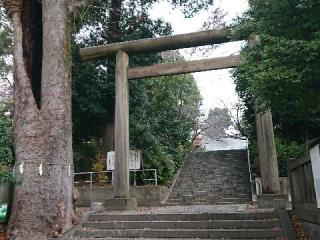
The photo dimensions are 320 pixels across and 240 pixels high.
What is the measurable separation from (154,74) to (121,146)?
7.85 feet

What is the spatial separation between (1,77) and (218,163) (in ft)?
38.1

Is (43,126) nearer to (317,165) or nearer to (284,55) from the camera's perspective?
(284,55)

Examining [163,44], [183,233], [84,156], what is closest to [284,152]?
[163,44]

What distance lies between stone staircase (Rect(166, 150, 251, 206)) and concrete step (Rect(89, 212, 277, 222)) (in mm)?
4176

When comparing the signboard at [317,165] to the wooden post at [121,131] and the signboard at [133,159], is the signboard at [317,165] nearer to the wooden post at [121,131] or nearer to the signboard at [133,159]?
the wooden post at [121,131]

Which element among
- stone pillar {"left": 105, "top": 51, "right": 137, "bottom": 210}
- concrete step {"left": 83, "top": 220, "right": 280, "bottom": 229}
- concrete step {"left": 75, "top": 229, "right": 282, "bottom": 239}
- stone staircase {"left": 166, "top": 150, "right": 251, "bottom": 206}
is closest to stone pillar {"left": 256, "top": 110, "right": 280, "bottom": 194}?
concrete step {"left": 83, "top": 220, "right": 280, "bottom": 229}

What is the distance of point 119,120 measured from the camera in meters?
10.4

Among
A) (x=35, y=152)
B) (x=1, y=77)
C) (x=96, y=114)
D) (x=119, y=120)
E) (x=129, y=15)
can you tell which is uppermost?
(x=129, y=15)

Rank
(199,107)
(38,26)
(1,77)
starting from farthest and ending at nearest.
→ (199,107), (1,77), (38,26)

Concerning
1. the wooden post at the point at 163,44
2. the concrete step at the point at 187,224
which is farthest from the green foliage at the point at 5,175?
the wooden post at the point at 163,44

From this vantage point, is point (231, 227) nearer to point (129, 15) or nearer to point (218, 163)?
point (218, 163)

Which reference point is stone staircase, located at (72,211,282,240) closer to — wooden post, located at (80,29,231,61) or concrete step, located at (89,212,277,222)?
concrete step, located at (89,212,277,222)

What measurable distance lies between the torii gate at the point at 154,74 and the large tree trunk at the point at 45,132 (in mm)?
2274

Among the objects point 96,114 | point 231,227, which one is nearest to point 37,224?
point 231,227
